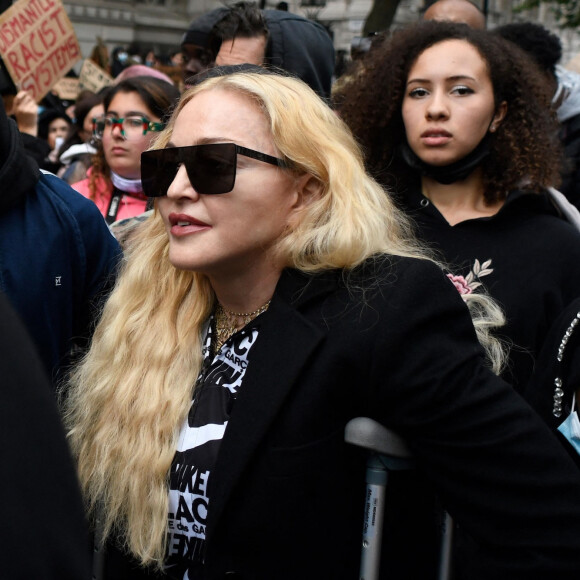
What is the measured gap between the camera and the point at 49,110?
889cm

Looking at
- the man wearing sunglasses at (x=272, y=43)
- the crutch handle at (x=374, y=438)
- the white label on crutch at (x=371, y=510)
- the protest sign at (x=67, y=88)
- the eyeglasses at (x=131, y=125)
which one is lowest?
the white label on crutch at (x=371, y=510)

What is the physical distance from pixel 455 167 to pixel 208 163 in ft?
4.27

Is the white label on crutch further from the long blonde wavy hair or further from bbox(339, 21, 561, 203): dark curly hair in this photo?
bbox(339, 21, 561, 203): dark curly hair

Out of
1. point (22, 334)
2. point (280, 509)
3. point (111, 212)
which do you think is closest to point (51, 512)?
point (22, 334)

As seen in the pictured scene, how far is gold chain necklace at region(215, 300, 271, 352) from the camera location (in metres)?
2.24

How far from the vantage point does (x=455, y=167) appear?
3.09 meters

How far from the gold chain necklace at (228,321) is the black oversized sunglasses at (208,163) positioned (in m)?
0.35

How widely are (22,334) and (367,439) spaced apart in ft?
3.49

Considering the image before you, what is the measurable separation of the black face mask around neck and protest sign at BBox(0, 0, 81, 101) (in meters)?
3.50

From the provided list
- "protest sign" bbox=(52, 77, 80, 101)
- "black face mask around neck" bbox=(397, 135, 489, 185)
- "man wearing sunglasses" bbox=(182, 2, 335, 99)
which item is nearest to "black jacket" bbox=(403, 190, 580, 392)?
"black face mask around neck" bbox=(397, 135, 489, 185)

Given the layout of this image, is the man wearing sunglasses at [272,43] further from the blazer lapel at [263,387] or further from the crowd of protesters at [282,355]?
the blazer lapel at [263,387]

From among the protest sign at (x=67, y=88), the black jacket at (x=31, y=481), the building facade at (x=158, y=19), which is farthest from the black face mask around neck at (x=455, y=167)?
the building facade at (x=158, y=19)

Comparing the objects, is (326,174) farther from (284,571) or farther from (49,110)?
(49,110)

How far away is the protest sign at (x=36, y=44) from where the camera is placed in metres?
5.55
